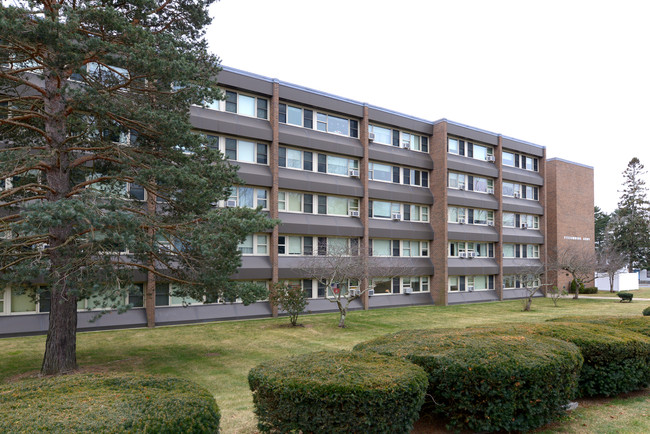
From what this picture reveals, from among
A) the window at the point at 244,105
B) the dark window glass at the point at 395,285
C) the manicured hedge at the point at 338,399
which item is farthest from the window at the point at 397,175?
the manicured hedge at the point at 338,399

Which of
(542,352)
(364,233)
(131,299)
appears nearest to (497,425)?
(542,352)

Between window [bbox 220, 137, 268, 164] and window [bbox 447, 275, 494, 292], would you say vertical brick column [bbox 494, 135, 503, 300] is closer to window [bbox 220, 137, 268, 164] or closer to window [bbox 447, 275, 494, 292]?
window [bbox 447, 275, 494, 292]

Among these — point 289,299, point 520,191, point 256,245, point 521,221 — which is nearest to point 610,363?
point 289,299

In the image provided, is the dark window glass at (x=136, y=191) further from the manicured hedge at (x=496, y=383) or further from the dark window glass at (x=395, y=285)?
the dark window glass at (x=395, y=285)

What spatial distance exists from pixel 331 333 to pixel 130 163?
12.2m

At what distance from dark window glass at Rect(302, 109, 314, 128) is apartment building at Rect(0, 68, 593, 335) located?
0.27 feet

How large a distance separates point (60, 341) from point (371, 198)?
76.0 ft

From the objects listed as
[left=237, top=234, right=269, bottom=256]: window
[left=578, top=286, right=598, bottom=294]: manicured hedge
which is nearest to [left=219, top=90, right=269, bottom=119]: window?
[left=237, top=234, right=269, bottom=256]: window

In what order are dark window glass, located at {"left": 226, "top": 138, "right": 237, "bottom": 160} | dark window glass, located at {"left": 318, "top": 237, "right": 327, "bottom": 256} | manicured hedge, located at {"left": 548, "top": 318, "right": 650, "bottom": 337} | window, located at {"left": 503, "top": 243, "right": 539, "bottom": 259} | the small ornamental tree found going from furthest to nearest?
1. window, located at {"left": 503, "top": 243, "right": 539, "bottom": 259}
2. dark window glass, located at {"left": 318, "top": 237, "right": 327, "bottom": 256}
3. dark window glass, located at {"left": 226, "top": 138, "right": 237, "bottom": 160}
4. the small ornamental tree
5. manicured hedge, located at {"left": 548, "top": 318, "right": 650, "bottom": 337}

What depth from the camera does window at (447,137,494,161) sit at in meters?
37.8

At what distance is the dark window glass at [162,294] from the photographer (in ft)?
77.3

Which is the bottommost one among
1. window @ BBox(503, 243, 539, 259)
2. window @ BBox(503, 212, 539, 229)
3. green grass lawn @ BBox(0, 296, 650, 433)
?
green grass lawn @ BBox(0, 296, 650, 433)

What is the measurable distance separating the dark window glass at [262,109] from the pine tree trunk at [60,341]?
1714 cm

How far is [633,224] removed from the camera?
205 feet
